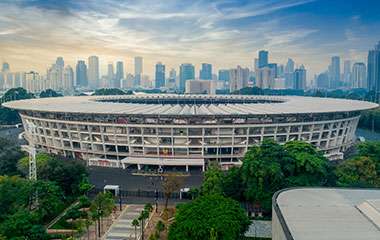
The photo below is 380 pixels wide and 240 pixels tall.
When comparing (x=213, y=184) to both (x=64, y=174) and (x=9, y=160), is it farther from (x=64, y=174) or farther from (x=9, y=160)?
(x=9, y=160)

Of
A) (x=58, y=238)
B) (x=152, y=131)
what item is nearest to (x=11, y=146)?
(x=152, y=131)

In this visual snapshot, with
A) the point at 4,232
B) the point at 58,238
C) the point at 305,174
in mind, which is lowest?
the point at 58,238

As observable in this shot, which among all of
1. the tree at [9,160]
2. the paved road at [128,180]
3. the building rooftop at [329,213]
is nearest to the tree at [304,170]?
the building rooftop at [329,213]

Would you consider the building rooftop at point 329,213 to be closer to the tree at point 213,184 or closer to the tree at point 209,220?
the tree at point 209,220

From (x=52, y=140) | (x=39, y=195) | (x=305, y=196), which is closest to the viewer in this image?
(x=305, y=196)

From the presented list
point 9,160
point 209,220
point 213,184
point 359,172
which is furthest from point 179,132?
point 209,220

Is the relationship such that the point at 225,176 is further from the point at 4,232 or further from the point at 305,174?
the point at 4,232
